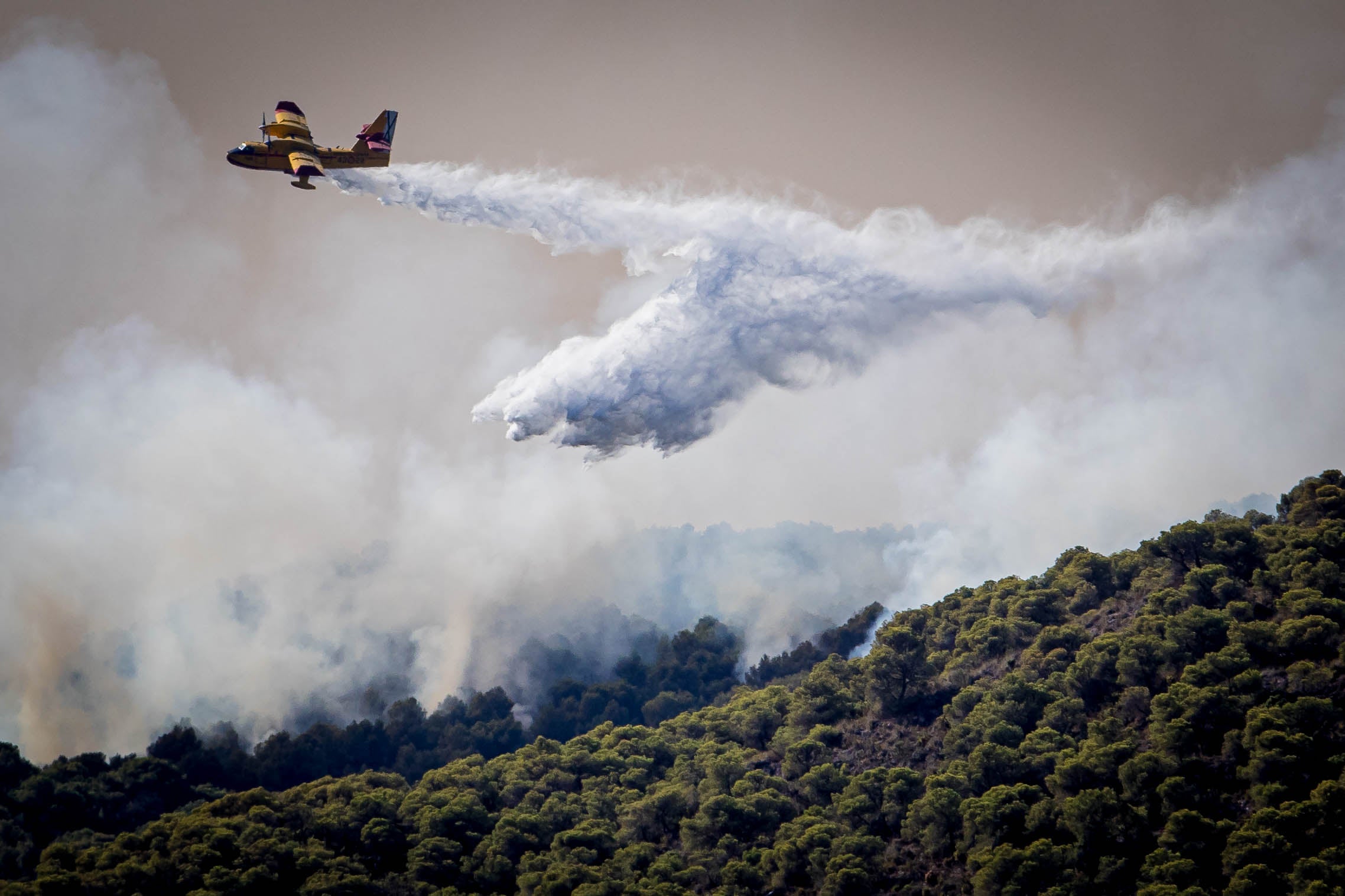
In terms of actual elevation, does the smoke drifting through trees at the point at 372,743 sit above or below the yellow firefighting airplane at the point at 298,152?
below

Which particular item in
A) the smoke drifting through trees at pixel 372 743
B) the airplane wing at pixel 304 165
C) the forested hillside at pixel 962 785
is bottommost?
the forested hillside at pixel 962 785

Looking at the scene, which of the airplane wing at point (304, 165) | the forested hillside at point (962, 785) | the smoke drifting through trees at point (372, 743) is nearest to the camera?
the forested hillside at point (962, 785)

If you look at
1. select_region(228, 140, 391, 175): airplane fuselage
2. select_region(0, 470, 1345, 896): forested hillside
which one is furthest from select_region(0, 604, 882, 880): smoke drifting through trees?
select_region(228, 140, 391, 175): airplane fuselage

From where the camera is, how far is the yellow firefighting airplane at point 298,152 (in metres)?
71.7

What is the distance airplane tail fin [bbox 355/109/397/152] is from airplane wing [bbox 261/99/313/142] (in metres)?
3.22

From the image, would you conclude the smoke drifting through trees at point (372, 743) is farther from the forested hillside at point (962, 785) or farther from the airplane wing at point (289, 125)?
the airplane wing at point (289, 125)

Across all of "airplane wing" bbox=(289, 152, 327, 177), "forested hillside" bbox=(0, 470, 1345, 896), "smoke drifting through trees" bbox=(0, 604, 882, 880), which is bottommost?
"forested hillside" bbox=(0, 470, 1345, 896)

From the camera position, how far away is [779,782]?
72500mm

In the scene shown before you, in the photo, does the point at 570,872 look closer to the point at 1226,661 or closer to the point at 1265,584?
the point at 1226,661

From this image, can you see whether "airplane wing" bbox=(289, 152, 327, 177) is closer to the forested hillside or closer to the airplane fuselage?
the airplane fuselage

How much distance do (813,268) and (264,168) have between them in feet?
104

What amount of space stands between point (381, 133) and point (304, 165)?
7044mm

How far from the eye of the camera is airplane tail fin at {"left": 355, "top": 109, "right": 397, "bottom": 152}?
75.7 m

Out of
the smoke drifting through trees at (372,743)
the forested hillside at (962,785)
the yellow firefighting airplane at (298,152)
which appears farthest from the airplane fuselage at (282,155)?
the smoke drifting through trees at (372,743)
